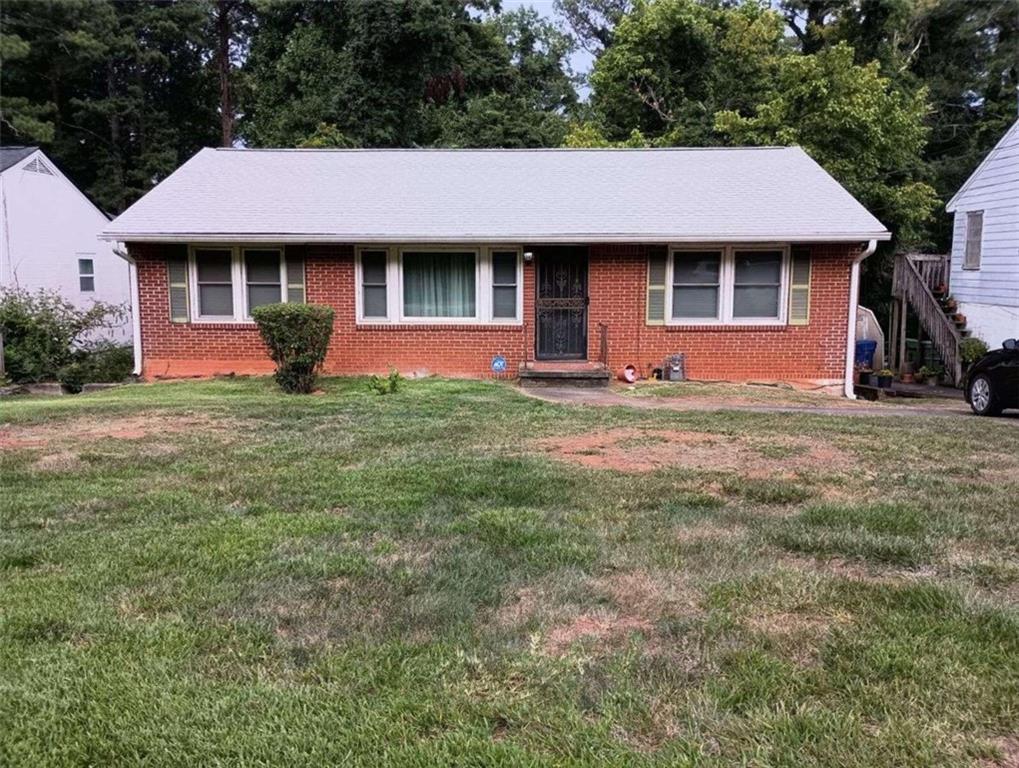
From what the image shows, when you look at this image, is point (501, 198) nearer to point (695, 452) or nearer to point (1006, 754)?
point (695, 452)

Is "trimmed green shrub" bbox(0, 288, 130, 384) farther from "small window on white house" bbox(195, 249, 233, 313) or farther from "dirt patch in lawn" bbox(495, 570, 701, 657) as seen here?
"dirt patch in lawn" bbox(495, 570, 701, 657)

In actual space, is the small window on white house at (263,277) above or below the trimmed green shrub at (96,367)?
above

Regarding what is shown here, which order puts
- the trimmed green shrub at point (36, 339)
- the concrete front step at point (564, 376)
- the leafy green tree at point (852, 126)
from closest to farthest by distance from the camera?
the concrete front step at point (564, 376) → the trimmed green shrub at point (36, 339) → the leafy green tree at point (852, 126)

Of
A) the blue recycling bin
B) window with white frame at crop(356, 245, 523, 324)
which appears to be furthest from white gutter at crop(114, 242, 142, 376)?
the blue recycling bin

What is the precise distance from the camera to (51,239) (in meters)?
19.4

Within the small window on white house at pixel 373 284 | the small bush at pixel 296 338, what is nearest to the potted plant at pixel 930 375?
the small window on white house at pixel 373 284

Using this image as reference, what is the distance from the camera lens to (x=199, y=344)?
42.7 feet

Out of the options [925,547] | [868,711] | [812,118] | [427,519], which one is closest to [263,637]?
[427,519]

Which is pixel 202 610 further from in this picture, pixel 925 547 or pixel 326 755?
pixel 925 547

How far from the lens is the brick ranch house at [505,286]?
12.7 m

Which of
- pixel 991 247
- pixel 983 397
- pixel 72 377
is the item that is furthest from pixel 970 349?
pixel 72 377

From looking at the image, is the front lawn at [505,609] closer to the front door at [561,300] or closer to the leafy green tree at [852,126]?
the front door at [561,300]

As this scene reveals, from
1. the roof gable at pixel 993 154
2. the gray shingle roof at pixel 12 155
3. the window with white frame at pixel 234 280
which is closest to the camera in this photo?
the window with white frame at pixel 234 280

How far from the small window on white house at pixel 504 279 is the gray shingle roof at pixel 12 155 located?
12.3m
